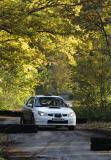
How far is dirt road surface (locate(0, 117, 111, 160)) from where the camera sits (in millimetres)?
15656

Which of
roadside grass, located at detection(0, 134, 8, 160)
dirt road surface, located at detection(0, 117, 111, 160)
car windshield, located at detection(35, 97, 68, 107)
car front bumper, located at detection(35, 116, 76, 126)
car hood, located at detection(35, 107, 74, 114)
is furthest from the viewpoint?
car windshield, located at detection(35, 97, 68, 107)

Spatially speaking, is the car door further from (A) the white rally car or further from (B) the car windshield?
(B) the car windshield

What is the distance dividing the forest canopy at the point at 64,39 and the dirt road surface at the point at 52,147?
3.78m

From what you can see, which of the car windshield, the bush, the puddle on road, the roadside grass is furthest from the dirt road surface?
the bush

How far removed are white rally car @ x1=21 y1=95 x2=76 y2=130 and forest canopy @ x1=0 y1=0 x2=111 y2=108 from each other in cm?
262

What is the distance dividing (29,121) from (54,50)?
4.04 metres

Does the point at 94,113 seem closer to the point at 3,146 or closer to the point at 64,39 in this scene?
the point at 64,39

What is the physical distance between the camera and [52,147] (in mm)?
18438

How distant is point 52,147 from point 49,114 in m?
7.53

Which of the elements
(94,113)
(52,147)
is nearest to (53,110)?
(52,147)

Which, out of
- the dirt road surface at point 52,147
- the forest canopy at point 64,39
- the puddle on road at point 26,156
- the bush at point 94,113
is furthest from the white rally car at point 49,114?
the puddle on road at point 26,156

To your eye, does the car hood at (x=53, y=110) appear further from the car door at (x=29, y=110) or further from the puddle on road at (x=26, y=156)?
the puddle on road at (x=26, y=156)

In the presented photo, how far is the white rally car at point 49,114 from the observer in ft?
84.9

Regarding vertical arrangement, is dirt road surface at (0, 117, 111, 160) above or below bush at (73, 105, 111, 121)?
above
